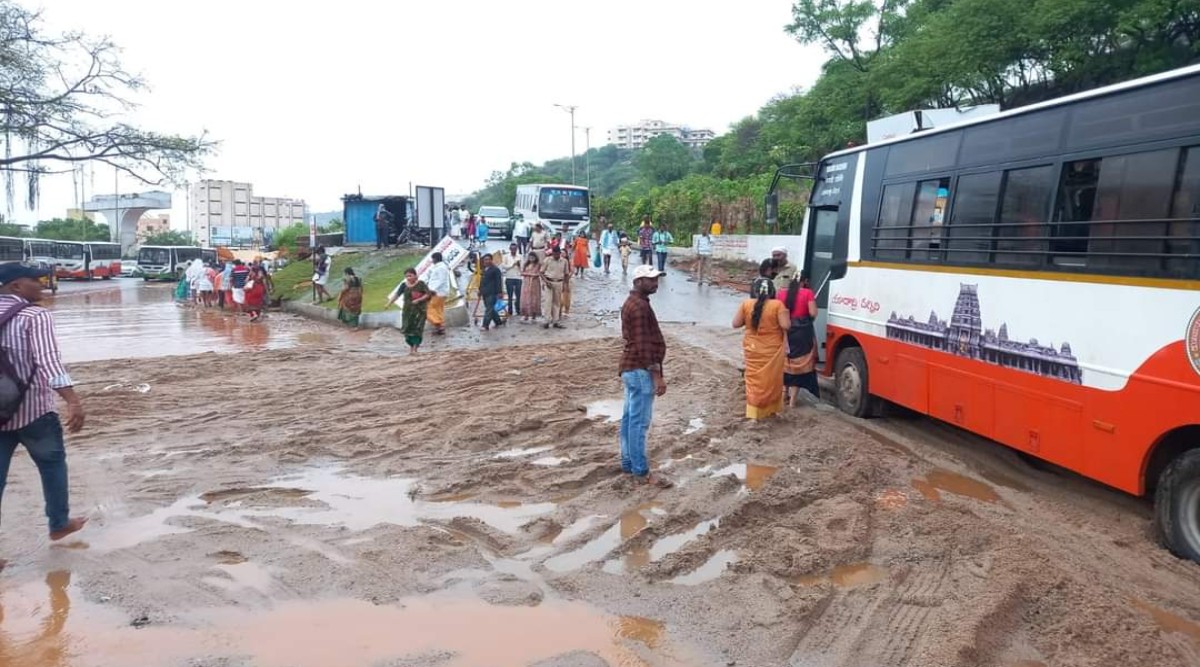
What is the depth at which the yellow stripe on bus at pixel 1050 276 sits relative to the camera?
511cm

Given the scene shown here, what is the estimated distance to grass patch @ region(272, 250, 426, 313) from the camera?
24.3 m

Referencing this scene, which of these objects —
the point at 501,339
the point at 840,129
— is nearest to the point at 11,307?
the point at 501,339

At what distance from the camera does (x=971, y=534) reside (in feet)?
17.8

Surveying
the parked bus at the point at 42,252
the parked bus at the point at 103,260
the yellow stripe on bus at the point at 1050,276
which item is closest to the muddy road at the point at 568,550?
the yellow stripe on bus at the point at 1050,276

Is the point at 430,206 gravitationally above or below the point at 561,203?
below

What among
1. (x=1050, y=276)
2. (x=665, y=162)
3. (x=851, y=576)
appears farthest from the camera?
(x=665, y=162)

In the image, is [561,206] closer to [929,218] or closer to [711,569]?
[929,218]

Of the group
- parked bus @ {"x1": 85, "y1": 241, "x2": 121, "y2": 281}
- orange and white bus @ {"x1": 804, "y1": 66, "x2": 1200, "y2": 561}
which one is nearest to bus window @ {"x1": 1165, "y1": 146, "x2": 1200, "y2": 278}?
orange and white bus @ {"x1": 804, "y1": 66, "x2": 1200, "y2": 561}

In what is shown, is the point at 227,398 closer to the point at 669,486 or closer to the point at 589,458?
the point at 589,458

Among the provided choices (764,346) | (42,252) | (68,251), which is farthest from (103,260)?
(764,346)

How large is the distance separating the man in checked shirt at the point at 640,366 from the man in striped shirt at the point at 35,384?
379cm

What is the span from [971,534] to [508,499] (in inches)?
128

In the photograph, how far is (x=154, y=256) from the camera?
2072 inches

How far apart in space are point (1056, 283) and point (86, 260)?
56.2 m
